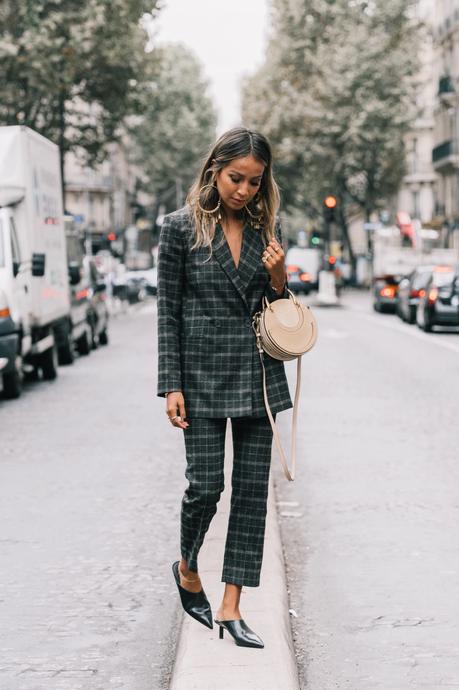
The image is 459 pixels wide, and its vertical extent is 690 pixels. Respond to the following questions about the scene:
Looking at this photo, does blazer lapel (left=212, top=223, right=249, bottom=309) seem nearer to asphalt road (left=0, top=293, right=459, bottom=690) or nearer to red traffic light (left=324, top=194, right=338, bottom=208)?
asphalt road (left=0, top=293, right=459, bottom=690)

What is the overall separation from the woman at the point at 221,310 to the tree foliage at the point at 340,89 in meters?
53.0

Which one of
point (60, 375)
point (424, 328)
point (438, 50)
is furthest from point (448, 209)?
point (60, 375)

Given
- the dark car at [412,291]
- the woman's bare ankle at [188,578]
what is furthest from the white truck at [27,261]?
the dark car at [412,291]

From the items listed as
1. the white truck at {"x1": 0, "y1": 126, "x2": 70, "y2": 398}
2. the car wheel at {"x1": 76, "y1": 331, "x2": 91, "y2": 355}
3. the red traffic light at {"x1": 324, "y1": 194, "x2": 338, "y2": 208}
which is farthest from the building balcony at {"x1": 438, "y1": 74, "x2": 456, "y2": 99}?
the white truck at {"x1": 0, "y1": 126, "x2": 70, "y2": 398}

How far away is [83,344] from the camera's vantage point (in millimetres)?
22109

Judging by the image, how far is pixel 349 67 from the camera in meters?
56.6

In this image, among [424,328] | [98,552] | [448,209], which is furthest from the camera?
[448,209]

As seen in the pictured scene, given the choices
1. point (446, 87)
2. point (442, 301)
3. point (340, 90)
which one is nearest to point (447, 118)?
point (446, 87)

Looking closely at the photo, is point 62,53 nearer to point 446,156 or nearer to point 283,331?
point 283,331

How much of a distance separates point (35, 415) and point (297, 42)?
4852 centimetres

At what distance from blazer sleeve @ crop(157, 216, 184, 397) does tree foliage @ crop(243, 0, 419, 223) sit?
174 ft

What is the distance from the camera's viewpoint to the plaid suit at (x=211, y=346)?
4477 mm

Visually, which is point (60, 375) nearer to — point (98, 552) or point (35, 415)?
point (35, 415)

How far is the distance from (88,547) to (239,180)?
2841 mm
